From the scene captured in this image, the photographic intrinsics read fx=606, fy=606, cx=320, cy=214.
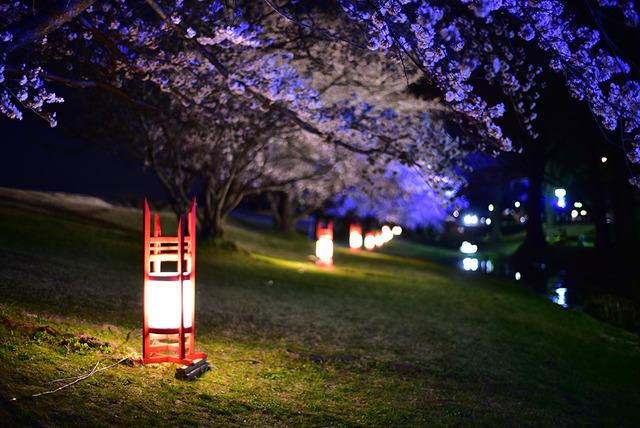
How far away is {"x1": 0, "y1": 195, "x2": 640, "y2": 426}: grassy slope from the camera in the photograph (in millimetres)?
5699

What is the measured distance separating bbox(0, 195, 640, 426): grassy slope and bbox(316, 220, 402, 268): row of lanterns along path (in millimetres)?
3968

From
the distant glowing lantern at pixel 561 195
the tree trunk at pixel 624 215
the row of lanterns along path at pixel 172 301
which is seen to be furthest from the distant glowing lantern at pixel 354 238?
the row of lanterns along path at pixel 172 301

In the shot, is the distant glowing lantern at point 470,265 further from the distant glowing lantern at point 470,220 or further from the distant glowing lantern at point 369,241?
the distant glowing lantern at point 470,220

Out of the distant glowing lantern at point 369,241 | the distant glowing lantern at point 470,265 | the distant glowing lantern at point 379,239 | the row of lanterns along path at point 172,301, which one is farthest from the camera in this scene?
the distant glowing lantern at point 379,239

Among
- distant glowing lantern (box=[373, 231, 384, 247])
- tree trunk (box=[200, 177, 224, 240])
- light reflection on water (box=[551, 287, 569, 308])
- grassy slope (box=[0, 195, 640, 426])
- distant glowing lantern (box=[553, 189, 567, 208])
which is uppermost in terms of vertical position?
distant glowing lantern (box=[553, 189, 567, 208])

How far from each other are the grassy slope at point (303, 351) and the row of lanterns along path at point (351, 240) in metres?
3.97

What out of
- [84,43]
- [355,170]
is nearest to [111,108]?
[355,170]

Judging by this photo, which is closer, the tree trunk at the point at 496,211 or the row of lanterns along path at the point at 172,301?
the row of lanterns along path at the point at 172,301

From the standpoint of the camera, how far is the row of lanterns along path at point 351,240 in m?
20.8

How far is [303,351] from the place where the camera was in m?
8.66

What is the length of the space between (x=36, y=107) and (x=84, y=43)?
3.04 meters

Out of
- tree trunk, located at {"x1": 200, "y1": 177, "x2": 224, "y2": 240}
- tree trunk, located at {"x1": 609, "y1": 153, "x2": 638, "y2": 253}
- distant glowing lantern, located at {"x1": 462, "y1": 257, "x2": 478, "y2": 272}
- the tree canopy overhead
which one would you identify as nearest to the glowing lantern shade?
the tree canopy overhead

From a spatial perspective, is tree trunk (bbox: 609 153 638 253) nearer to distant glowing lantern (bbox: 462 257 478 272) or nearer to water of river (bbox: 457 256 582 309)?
water of river (bbox: 457 256 582 309)

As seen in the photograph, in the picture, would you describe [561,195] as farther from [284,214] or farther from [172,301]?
[172,301]
